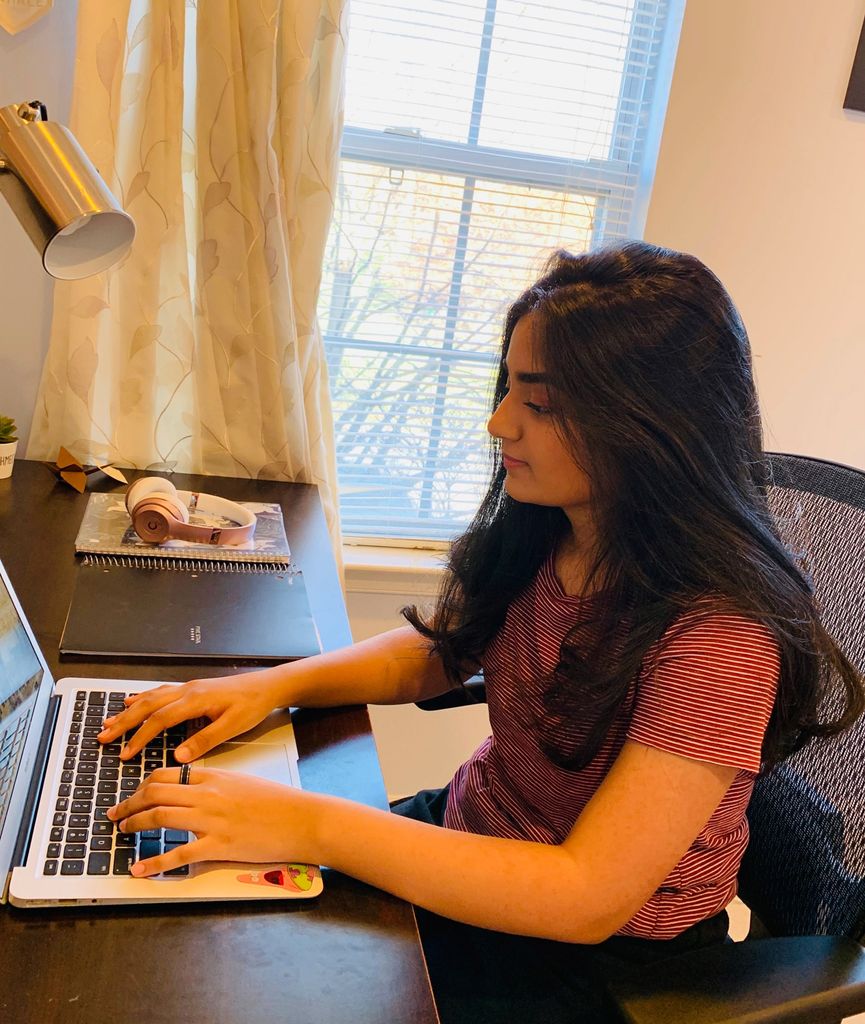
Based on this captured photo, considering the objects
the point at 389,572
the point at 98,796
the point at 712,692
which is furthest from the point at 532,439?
the point at 389,572

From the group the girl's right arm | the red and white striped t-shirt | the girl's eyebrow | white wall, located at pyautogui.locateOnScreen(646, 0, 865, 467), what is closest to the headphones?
the girl's right arm

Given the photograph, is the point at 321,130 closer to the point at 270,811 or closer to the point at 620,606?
the point at 620,606

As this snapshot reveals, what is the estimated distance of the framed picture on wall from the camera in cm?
170

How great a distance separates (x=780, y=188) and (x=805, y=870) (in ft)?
4.47

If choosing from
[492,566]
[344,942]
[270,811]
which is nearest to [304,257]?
[492,566]

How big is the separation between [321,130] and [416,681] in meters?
0.94

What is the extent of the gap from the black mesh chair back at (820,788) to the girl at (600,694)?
0.04 m

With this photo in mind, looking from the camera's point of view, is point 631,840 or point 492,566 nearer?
point 631,840

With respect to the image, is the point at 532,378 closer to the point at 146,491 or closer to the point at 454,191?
the point at 146,491

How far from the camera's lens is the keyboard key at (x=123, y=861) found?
0.65 m

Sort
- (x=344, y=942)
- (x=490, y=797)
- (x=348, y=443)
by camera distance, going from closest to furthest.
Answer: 1. (x=344, y=942)
2. (x=490, y=797)
3. (x=348, y=443)

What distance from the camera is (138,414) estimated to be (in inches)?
61.4

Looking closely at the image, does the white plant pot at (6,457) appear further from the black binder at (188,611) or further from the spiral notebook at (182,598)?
the black binder at (188,611)

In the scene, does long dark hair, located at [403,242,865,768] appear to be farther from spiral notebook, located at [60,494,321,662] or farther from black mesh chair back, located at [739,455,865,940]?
spiral notebook, located at [60,494,321,662]
